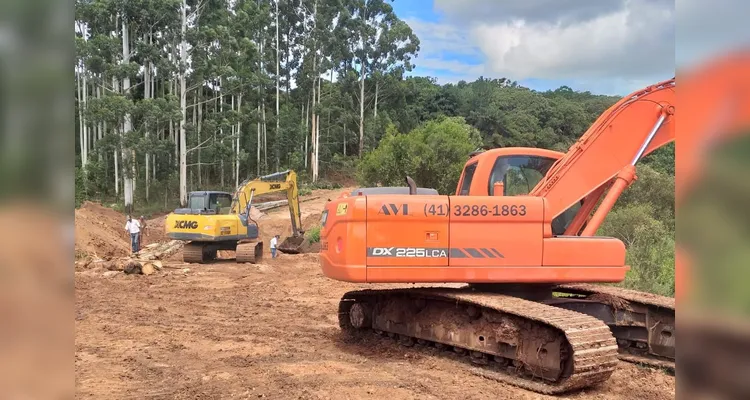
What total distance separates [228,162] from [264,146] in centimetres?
433

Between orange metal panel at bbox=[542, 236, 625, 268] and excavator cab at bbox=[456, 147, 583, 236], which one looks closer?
orange metal panel at bbox=[542, 236, 625, 268]

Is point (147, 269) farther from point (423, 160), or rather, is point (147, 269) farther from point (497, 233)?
point (423, 160)

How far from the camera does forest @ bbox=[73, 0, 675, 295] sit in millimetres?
28844

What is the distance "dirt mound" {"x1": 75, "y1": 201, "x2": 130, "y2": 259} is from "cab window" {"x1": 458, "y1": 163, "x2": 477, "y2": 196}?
46.2ft

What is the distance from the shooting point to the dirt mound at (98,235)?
18.4 metres

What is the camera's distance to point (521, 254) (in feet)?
19.5

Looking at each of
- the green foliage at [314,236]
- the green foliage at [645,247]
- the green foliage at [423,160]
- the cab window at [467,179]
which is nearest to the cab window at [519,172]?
the cab window at [467,179]

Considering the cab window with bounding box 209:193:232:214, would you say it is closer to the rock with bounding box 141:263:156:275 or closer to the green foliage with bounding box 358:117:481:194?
the rock with bounding box 141:263:156:275

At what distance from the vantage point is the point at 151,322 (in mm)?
9000

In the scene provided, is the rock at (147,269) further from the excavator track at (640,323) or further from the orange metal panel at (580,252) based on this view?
the orange metal panel at (580,252)

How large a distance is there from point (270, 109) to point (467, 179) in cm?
4407
